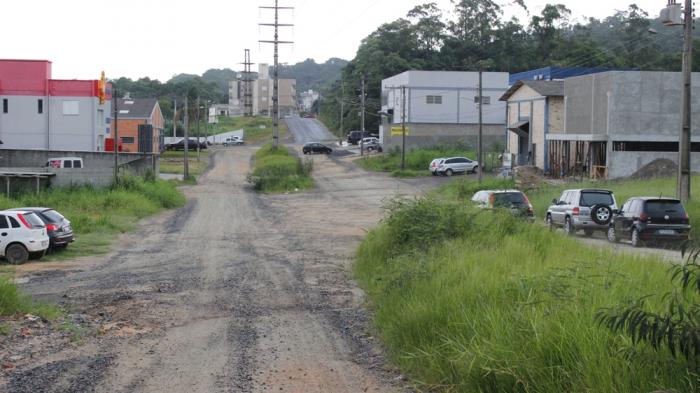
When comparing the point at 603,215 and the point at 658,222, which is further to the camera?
the point at 603,215

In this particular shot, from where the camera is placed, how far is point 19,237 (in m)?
23.9

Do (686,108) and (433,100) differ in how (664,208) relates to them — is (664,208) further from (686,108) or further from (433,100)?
(433,100)

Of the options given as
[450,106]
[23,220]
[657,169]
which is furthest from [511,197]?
[450,106]

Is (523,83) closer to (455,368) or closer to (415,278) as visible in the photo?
(415,278)

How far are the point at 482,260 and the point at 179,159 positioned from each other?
78130 mm

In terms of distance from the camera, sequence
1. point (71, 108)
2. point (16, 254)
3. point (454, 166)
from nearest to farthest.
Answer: point (16, 254), point (454, 166), point (71, 108)

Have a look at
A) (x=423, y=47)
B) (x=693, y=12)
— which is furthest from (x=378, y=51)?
(x=693, y=12)

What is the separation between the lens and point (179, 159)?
87.9 meters

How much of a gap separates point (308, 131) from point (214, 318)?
412ft

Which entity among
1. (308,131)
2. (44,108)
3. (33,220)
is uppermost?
(308,131)

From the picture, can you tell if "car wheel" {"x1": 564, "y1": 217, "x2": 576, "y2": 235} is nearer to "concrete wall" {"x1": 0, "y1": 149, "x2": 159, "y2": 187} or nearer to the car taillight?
the car taillight

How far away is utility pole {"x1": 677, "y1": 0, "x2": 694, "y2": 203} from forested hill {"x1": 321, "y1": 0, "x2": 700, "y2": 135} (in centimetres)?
7794

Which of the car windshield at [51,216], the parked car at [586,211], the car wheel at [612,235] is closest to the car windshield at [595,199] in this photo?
the parked car at [586,211]

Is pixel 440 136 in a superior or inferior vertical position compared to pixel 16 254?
superior
